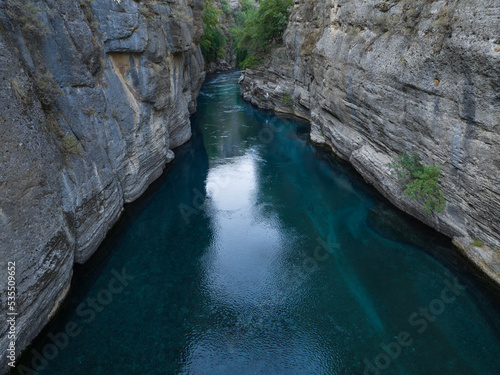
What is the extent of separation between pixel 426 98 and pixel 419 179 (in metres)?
2.43

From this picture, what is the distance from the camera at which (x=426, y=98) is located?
918 centimetres

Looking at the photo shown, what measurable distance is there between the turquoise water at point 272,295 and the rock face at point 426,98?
1.34 meters

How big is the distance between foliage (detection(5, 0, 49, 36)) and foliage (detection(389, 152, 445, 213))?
10521mm

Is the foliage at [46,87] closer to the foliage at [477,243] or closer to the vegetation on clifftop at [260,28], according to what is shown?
the foliage at [477,243]

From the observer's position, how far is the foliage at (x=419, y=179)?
30.1 feet

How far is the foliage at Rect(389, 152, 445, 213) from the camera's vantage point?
362 inches

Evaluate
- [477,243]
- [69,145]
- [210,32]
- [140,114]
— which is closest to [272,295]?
[477,243]

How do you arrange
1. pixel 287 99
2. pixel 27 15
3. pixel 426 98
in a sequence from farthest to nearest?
pixel 287 99 < pixel 426 98 < pixel 27 15

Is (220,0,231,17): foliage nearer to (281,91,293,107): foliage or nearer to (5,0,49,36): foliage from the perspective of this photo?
(281,91,293,107): foliage

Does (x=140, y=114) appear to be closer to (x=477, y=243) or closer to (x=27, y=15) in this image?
(x=27, y=15)

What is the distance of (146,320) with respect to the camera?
738cm

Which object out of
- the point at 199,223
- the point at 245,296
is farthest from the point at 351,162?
the point at 245,296

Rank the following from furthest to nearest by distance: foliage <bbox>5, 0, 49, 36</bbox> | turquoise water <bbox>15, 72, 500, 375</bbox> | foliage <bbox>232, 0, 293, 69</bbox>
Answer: foliage <bbox>232, 0, 293, 69</bbox> < turquoise water <bbox>15, 72, 500, 375</bbox> < foliage <bbox>5, 0, 49, 36</bbox>

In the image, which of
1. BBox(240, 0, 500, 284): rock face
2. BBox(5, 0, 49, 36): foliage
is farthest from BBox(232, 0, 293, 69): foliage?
BBox(5, 0, 49, 36): foliage
